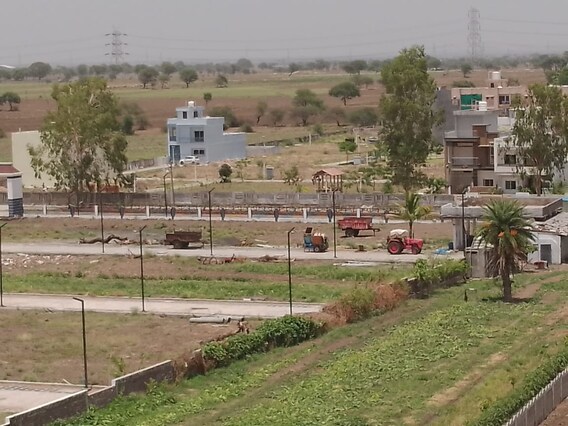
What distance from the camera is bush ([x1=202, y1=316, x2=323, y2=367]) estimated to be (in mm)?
30375

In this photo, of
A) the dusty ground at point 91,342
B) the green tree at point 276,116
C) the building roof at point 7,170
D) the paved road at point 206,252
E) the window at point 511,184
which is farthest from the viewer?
the green tree at point 276,116

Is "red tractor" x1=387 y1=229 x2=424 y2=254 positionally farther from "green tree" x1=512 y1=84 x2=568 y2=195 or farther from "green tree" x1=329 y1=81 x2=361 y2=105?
"green tree" x1=329 y1=81 x2=361 y2=105

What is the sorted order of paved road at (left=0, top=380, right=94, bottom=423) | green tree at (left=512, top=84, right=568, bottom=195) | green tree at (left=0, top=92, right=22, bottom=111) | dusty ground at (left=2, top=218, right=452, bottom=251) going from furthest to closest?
1. green tree at (left=0, top=92, right=22, bottom=111)
2. green tree at (left=512, top=84, right=568, bottom=195)
3. dusty ground at (left=2, top=218, right=452, bottom=251)
4. paved road at (left=0, top=380, right=94, bottom=423)

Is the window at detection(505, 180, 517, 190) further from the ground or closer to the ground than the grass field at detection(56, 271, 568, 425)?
further from the ground

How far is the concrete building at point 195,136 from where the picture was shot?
93.9m

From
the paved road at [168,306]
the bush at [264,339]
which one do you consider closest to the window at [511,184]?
the paved road at [168,306]

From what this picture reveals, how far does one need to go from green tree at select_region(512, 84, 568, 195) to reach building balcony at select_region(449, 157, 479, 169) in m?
5.97

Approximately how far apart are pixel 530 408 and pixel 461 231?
87.8 feet

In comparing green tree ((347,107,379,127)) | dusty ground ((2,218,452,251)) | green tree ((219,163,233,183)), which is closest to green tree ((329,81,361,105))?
green tree ((347,107,379,127))

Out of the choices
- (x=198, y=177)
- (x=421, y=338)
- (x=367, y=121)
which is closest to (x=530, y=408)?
(x=421, y=338)

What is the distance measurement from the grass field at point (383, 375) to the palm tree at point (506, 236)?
1.24 meters

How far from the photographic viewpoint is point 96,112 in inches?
2859

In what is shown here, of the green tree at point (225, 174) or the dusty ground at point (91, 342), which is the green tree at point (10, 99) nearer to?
the green tree at point (225, 174)

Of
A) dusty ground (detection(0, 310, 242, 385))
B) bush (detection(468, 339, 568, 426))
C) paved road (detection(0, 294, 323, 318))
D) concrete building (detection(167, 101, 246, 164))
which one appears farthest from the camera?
concrete building (detection(167, 101, 246, 164))
